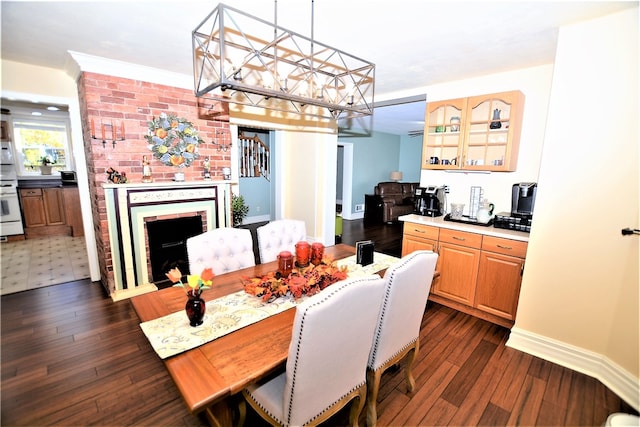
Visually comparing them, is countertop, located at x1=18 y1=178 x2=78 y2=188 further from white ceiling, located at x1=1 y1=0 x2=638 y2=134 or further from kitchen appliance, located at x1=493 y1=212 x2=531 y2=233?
kitchen appliance, located at x1=493 y1=212 x2=531 y2=233

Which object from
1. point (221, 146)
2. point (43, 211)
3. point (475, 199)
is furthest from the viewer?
point (43, 211)

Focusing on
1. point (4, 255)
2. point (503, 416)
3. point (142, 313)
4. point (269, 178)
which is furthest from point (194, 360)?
point (269, 178)

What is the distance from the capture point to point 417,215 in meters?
3.46

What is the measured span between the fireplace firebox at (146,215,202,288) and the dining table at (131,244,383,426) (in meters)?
1.98

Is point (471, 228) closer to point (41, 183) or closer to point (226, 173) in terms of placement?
point (226, 173)

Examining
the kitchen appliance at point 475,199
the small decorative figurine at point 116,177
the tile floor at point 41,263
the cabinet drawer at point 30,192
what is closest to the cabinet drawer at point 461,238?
the kitchen appliance at point 475,199

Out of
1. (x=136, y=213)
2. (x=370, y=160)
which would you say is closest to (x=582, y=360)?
(x=136, y=213)

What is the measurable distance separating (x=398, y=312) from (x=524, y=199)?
6.66ft

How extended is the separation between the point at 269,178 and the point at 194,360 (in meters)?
5.90

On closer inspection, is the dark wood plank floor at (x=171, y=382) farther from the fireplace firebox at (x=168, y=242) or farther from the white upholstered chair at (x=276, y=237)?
the white upholstered chair at (x=276, y=237)

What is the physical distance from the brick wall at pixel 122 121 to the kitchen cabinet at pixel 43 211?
300 cm

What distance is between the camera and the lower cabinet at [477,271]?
8.47 feet

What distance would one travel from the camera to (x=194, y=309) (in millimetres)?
1350

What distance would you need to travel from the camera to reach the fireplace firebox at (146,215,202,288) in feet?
11.1
